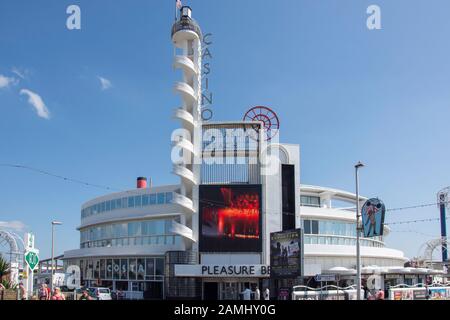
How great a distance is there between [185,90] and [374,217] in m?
25.3

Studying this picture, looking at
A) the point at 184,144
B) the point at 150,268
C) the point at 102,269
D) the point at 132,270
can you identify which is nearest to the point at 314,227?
the point at 184,144

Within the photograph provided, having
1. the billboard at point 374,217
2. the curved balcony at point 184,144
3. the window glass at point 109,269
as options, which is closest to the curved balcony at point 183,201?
the curved balcony at point 184,144

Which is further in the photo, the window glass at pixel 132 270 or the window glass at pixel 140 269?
the window glass at pixel 132 270

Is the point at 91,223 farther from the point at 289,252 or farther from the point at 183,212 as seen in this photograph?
the point at 289,252

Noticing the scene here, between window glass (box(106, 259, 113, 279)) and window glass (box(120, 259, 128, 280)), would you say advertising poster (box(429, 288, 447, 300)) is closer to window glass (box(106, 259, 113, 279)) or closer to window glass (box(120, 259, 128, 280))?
window glass (box(120, 259, 128, 280))

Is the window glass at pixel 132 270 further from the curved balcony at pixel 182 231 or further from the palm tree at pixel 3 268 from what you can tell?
the palm tree at pixel 3 268

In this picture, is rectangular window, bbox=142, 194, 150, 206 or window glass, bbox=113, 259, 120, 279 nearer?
window glass, bbox=113, 259, 120, 279

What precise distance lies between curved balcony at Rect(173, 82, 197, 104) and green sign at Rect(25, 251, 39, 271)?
27.7 m

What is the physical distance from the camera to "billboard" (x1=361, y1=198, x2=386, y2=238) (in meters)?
25.6

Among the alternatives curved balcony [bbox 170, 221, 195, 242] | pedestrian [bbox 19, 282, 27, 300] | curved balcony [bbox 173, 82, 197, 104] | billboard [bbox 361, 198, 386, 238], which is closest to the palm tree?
pedestrian [bbox 19, 282, 27, 300]

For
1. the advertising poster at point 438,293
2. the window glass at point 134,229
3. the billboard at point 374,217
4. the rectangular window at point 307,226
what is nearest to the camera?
the billboard at point 374,217

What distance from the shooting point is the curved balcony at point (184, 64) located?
4708cm
